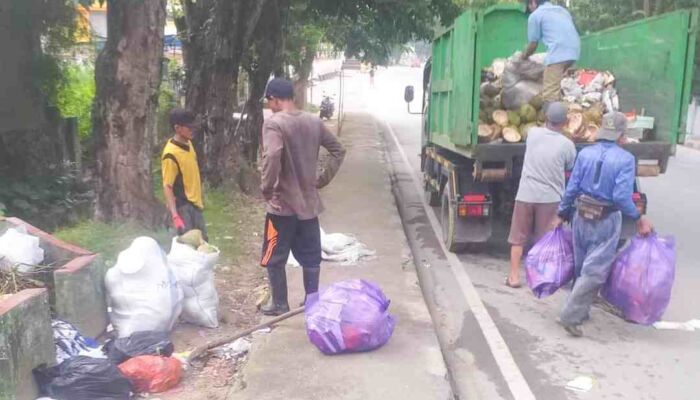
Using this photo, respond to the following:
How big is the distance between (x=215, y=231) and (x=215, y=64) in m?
2.93

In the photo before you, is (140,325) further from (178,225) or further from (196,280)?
(178,225)

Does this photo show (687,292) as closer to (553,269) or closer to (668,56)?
(553,269)

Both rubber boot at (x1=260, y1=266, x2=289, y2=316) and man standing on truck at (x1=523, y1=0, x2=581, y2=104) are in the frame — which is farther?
man standing on truck at (x1=523, y1=0, x2=581, y2=104)

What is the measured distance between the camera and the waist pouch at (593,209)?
484 centimetres

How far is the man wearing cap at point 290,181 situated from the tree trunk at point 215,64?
533 centimetres

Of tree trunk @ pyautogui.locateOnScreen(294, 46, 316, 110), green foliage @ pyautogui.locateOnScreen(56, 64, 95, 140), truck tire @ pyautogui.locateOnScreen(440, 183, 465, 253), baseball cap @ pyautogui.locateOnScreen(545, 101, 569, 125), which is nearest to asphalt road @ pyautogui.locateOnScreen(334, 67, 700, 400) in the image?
truck tire @ pyautogui.locateOnScreen(440, 183, 465, 253)

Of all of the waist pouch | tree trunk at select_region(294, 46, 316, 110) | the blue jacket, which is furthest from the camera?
tree trunk at select_region(294, 46, 316, 110)

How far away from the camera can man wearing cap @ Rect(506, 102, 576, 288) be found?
19.2 ft

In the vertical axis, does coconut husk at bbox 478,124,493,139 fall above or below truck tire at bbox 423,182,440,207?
above

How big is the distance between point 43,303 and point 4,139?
253 inches

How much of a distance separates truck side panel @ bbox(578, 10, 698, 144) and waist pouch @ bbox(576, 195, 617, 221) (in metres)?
2.41

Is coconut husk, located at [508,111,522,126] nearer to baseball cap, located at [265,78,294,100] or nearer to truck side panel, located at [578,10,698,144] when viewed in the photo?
truck side panel, located at [578,10,698,144]

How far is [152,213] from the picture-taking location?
636cm

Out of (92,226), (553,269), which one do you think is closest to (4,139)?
(92,226)
